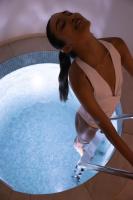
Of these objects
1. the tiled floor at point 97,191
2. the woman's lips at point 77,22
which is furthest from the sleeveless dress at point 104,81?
the tiled floor at point 97,191

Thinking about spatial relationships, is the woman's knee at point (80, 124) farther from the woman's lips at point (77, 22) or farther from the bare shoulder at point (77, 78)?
the woman's lips at point (77, 22)

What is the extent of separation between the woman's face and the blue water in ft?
5.66

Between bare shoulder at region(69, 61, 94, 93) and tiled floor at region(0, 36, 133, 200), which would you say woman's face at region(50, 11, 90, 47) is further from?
tiled floor at region(0, 36, 133, 200)

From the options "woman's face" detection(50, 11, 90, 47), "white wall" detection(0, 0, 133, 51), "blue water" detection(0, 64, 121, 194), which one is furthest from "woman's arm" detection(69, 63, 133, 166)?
"white wall" detection(0, 0, 133, 51)

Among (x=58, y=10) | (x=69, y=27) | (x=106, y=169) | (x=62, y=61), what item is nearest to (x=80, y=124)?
(x=106, y=169)

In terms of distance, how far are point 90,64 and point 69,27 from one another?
0.27m

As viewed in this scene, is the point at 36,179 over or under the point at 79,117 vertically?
under

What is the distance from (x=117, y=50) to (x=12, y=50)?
1.74 meters

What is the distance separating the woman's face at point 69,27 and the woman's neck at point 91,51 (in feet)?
0.18

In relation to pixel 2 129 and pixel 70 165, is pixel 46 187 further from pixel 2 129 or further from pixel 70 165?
pixel 2 129

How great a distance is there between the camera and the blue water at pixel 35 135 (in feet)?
12.4

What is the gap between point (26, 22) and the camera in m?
3.96

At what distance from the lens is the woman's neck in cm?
213

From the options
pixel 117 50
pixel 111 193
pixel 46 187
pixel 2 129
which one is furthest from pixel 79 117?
pixel 2 129
